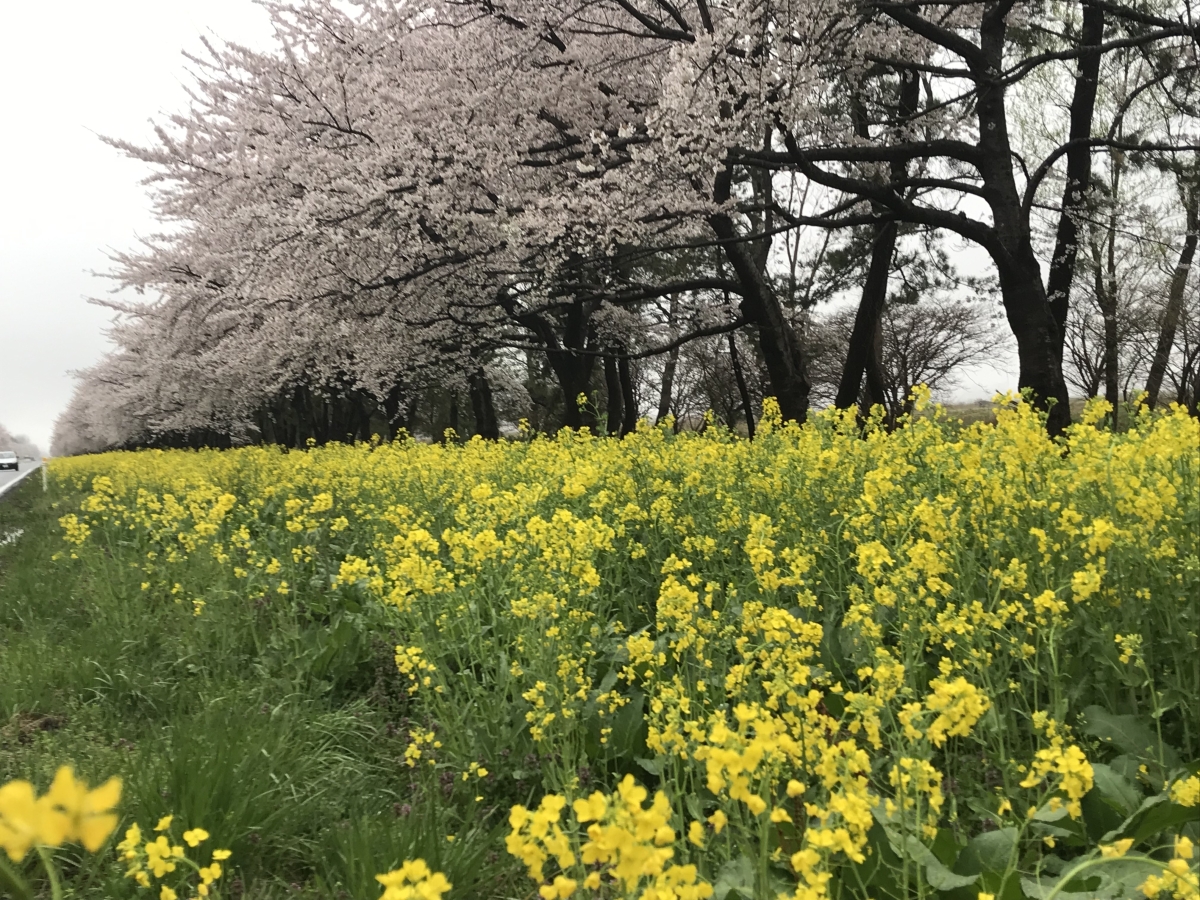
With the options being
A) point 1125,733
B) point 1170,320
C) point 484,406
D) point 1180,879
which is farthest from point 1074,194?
point 484,406

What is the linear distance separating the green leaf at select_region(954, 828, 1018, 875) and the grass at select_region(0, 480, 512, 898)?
1.21 meters

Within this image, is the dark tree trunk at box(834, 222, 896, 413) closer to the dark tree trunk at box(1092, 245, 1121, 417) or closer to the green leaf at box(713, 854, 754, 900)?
the dark tree trunk at box(1092, 245, 1121, 417)

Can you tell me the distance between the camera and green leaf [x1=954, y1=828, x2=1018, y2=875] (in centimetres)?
198

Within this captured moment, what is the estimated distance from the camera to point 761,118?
26.8 ft

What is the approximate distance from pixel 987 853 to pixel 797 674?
0.68m

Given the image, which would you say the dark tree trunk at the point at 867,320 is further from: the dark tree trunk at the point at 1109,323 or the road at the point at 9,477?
the road at the point at 9,477

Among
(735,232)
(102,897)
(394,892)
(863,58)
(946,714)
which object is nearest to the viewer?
(394,892)

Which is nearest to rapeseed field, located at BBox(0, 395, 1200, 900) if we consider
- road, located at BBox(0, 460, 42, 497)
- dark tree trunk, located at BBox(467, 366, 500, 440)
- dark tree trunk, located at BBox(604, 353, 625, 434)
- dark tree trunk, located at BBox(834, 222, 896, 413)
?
dark tree trunk, located at BBox(834, 222, 896, 413)

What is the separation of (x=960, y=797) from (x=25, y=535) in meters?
11.1

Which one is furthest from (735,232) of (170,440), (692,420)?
(170,440)

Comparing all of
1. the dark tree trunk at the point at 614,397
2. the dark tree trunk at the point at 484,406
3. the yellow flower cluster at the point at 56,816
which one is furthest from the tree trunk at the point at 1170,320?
the yellow flower cluster at the point at 56,816

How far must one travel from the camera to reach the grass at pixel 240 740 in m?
2.33

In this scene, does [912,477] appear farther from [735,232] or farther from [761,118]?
[735,232]

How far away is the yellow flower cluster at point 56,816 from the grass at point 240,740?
1606 mm
